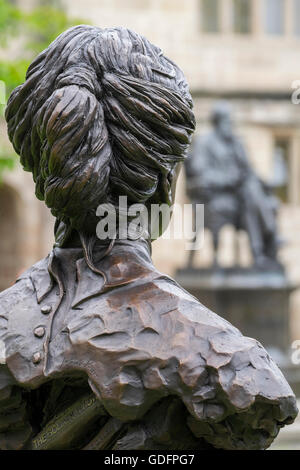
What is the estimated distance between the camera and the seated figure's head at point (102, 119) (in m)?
2.25

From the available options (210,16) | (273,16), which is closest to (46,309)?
(210,16)

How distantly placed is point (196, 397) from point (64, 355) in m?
0.33

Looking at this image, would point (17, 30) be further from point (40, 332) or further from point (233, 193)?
point (40, 332)

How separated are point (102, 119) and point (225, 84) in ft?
57.8

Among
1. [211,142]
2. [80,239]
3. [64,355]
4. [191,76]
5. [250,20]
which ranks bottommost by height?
[64,355]

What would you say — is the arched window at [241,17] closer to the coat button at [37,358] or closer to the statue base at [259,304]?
the statue base at [259,304]

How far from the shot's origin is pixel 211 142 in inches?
472

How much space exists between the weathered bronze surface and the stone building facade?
5.93 meters

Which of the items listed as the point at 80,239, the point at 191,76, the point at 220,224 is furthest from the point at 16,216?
the point at 80,239

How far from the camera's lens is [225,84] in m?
19.6

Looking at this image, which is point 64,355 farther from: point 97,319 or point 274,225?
point 274,225

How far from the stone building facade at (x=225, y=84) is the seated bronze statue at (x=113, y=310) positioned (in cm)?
1548

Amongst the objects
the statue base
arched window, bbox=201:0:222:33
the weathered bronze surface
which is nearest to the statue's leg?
the weathered bronze surface

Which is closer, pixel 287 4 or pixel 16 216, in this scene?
pixel 16 216
